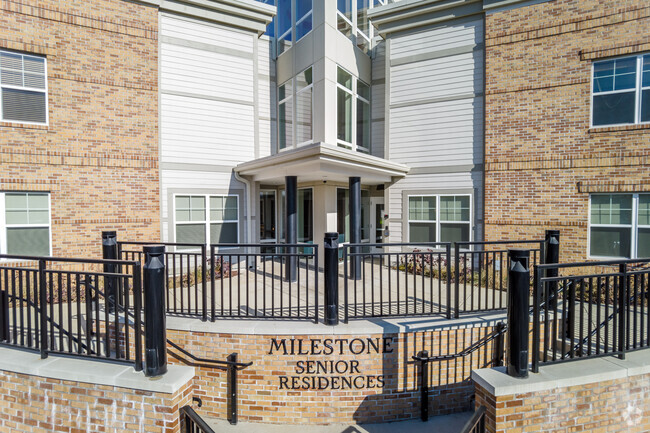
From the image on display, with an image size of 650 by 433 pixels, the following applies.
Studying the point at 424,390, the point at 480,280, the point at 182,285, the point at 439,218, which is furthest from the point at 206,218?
the point at 480,280

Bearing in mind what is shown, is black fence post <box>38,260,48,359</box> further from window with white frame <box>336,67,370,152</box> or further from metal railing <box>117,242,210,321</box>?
window with white frame <box>336,67,370,152</box>

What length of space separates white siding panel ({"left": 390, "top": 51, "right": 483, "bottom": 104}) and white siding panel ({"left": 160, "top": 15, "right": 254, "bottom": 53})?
4.66 m

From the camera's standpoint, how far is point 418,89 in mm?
10164

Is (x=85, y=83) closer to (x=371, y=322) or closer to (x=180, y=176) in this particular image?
(x=180, y=176)

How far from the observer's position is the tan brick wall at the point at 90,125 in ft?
25.8

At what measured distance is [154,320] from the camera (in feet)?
10.7

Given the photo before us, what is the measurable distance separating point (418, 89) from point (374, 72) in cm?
171

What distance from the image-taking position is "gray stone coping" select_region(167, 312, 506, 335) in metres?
4.51

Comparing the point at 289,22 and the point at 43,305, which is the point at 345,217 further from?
the point at 43,305

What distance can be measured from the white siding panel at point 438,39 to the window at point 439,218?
4.37 metres

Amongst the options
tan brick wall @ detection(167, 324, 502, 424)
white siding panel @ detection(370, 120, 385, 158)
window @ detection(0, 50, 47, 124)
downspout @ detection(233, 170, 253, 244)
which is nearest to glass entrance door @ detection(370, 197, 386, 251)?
white siding panel @ detection(370, 120, 385, 158)

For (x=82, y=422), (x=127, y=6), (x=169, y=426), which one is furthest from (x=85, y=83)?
(x=169, y=426)

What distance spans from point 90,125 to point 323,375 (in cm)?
828

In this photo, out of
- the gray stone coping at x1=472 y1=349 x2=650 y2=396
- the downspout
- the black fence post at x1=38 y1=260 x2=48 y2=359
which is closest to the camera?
the gray stone coping at x1=472 y1=349 x2=650 y2=396
